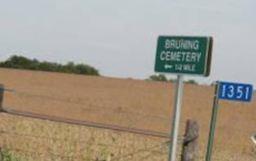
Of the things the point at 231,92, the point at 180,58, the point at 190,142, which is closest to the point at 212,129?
the point at 231,92

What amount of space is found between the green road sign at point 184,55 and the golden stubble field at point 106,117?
5524 mm

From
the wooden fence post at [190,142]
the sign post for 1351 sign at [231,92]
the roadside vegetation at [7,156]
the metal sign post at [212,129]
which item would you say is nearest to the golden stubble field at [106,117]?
the roadside vegetation at [7,156]

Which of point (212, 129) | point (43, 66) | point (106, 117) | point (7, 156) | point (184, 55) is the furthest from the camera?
point (43, 66)

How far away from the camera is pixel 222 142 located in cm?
3366

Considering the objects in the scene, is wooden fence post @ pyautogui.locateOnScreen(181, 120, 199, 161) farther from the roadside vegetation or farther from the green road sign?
the green road sign

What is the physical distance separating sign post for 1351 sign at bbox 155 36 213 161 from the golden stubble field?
552cm

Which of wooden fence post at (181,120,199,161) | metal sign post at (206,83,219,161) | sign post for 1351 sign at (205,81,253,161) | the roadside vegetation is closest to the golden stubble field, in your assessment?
the roadside vegetation

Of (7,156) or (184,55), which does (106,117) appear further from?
(184,55)

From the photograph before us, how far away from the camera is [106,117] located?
40.9 metres

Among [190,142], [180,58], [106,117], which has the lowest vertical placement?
[106,117]

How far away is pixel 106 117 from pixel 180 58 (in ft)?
107

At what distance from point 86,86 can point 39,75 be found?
4.57m

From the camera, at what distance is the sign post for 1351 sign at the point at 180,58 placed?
830 cm

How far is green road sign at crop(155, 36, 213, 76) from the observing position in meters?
8.30
